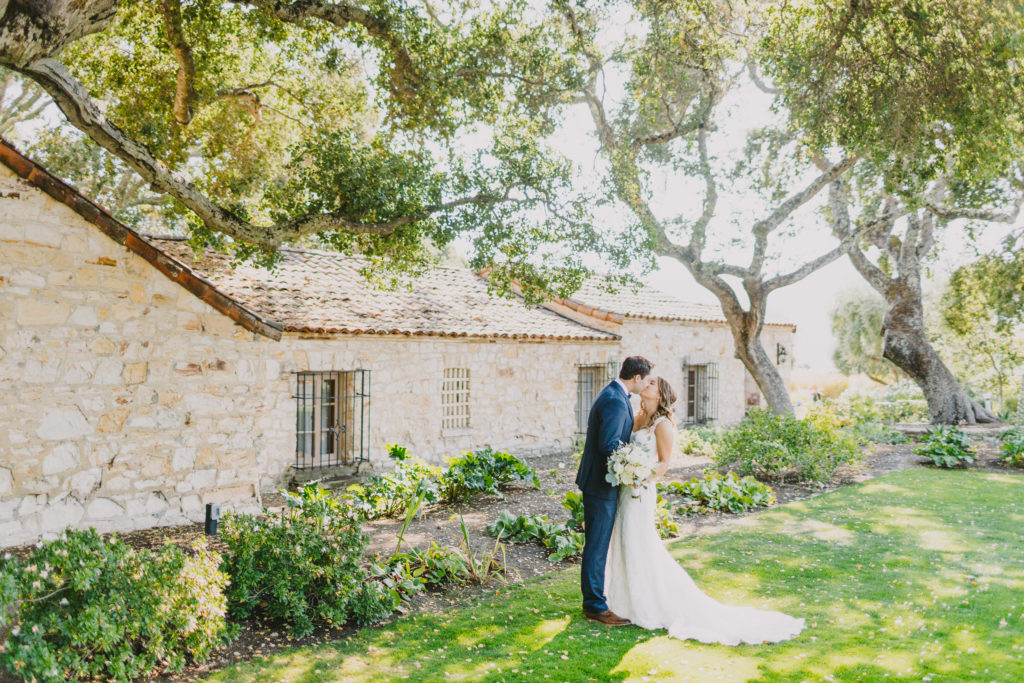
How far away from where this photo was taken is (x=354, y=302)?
11898 mm

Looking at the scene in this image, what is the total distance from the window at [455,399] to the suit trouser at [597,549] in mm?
7557

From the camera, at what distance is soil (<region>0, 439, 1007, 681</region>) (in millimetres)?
4824

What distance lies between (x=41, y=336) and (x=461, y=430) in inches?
287

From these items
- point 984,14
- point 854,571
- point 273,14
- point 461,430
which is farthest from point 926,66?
point 461,430

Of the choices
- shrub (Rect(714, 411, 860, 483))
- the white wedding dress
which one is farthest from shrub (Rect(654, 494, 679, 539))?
shrub (Rect(714, 411, 860, 483))

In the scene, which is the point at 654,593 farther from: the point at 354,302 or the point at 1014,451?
the point at 1014,451

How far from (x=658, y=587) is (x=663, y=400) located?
1426mm

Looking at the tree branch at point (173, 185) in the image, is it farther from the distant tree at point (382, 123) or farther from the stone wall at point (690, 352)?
the stone wall at point (690, 352)

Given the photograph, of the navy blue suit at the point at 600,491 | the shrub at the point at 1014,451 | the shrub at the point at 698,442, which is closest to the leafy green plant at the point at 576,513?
the navy blue suit at the point at 600,491

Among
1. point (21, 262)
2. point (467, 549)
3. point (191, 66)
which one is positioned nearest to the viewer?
point (467, 549)

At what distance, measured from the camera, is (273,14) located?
7484 millimetres

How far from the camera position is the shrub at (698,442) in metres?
14.2

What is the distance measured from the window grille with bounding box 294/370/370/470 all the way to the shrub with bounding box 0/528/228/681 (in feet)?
21.0

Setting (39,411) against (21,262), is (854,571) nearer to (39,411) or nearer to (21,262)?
(39,411)
